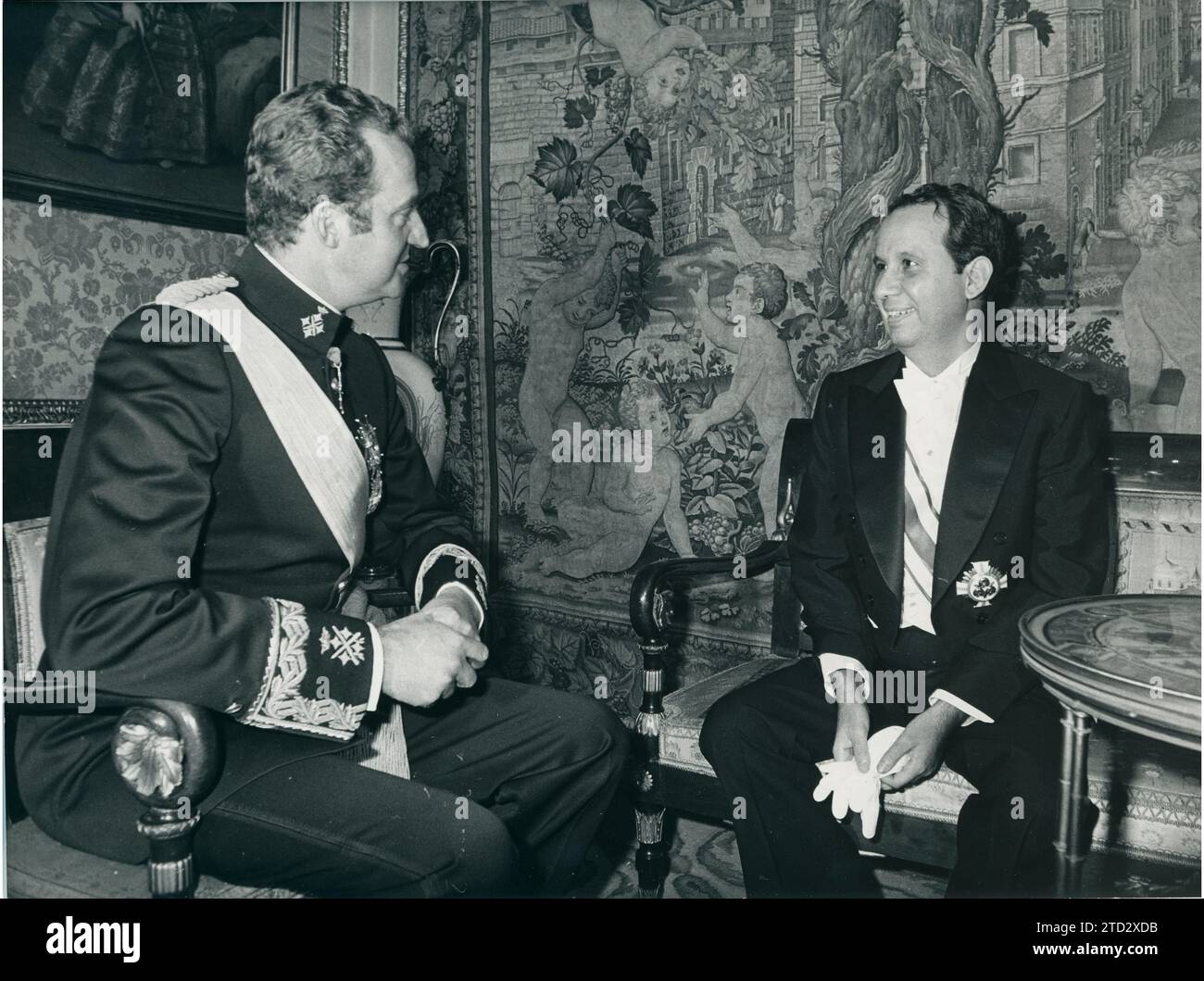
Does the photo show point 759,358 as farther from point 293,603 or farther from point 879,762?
point 293,603

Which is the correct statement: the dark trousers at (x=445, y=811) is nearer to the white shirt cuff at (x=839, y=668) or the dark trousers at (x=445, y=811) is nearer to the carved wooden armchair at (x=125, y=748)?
the carved wooden armchair at (x=125, y=748)

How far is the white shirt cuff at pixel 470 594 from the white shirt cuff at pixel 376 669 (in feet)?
0.90

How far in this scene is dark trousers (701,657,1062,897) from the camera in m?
1.73

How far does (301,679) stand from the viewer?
142 cm

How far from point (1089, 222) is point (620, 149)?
55.6 inches

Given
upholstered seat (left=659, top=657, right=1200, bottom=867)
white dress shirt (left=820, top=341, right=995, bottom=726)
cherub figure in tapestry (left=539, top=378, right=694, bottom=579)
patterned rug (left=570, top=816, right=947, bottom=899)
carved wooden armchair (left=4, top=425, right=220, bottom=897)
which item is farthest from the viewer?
cherub figure in tapestry (left=539, top=378, right=694, bottom=579)

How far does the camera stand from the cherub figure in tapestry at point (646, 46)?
300 centimetres

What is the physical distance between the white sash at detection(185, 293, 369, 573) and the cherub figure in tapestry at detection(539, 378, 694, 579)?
1.57 m

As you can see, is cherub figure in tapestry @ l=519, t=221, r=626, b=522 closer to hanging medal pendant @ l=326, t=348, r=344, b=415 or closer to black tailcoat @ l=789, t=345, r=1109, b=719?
black tailcoat @ l=789, t=345, r=1109, b=719

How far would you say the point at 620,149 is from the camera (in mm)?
3143

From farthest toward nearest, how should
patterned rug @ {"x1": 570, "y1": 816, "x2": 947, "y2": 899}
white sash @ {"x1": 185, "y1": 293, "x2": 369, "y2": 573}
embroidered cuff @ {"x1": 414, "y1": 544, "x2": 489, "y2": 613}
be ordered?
patterned rug @ {"x1": 570, "y1": 816, "x2": 947, "y2": 899}
embroidered cuff @ {"x1": 414, "y1": 544, "x2": 489, "y2": 613}
white sash @ {"x1": 185, "y1": 293, "x2": 369, "y2": 573}

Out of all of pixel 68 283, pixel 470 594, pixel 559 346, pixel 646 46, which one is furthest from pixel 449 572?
pixel 646 46

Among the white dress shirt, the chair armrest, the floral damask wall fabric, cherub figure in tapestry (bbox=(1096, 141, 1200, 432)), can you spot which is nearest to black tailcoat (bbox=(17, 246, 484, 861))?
the chair armrest
